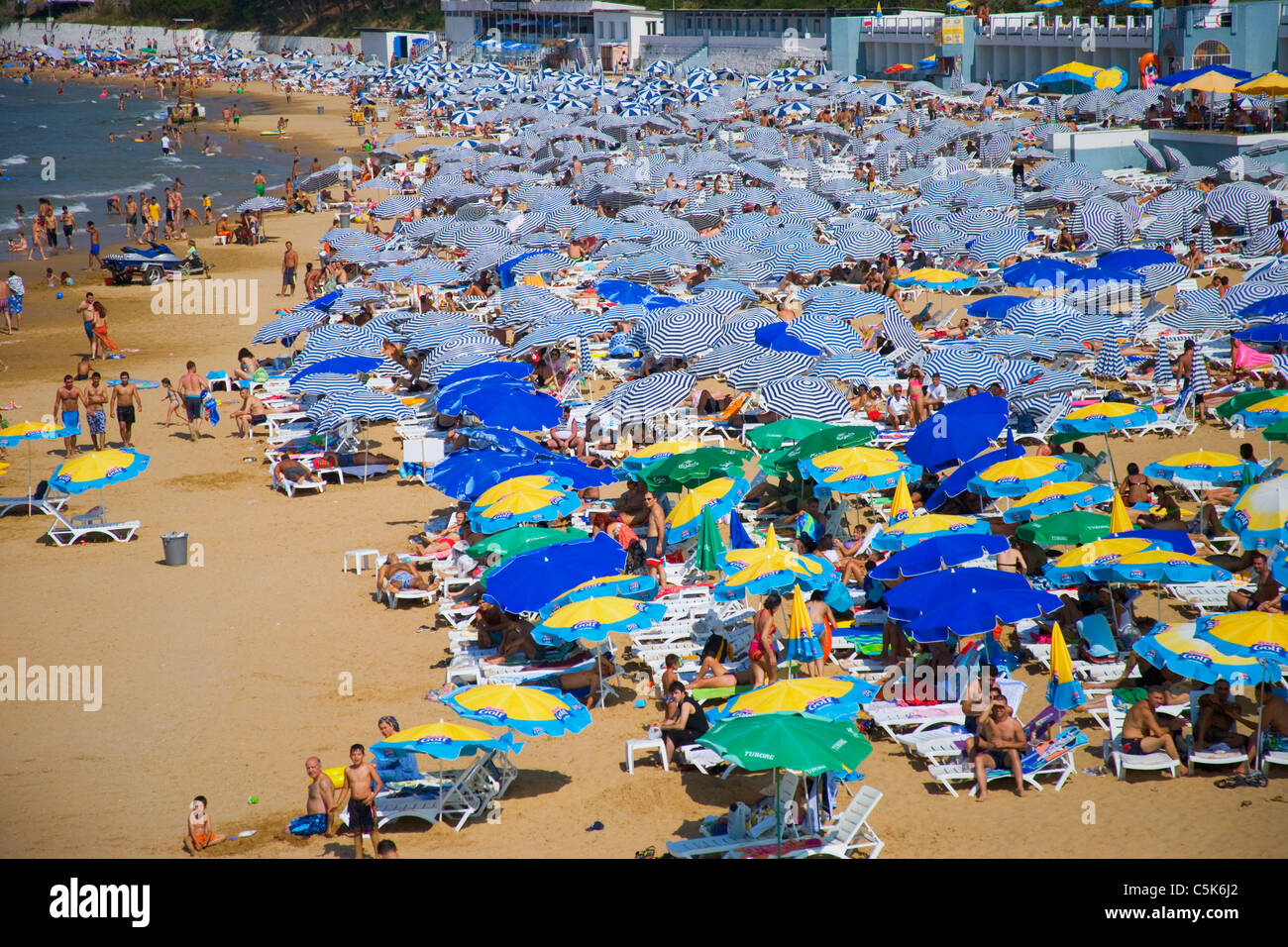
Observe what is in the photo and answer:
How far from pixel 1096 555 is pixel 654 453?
5.01 meters

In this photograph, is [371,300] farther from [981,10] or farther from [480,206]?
[981,10]

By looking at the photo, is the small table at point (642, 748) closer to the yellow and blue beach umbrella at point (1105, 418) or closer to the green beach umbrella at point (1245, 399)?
the yellow and blue beach umbrella at point (1105, 418)

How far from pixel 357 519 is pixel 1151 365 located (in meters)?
10.7

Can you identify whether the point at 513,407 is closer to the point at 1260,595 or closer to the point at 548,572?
the point at 548,572

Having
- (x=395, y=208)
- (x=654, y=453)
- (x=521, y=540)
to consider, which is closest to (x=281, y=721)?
(x=521, y=540)

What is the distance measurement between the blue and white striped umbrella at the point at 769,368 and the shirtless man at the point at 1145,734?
7.31 meters

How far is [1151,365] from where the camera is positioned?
1738 cm

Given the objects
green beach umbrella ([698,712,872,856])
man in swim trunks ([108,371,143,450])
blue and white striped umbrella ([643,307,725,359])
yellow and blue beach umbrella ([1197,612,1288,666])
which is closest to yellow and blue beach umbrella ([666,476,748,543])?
green beach umbrella ([698,712,872,856])

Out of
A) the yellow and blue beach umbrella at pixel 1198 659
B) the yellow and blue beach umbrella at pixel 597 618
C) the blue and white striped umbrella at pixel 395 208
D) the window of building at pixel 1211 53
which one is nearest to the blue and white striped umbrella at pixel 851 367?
the yellow and blue beach umbrella at pixel 597 618

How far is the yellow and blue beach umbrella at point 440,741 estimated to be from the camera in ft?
26.5

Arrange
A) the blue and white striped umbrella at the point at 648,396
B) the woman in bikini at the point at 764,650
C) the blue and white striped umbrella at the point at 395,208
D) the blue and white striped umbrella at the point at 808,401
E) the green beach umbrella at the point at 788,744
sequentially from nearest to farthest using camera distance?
the green beach umbrella at the point at 788,744 → the woman in bikini at the point at 764,650 → the blue and white striped umbrella at the point at 808,401 → the blue and white striped umbrella at the point at 648,396 → the blue and white striped umbrella at the point at 395,208

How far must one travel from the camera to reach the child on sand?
316 inches
